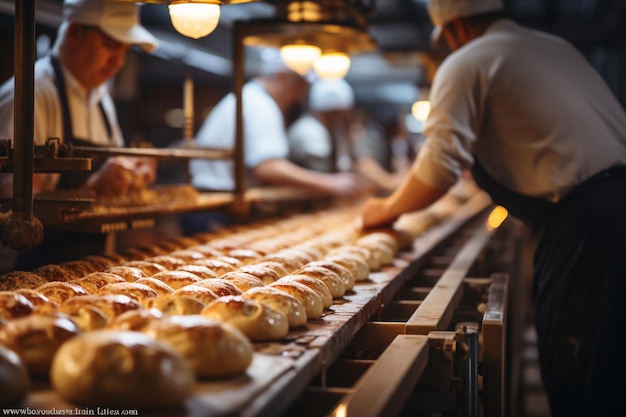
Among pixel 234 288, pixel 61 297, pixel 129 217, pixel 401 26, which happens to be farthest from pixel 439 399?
pixel 401 26

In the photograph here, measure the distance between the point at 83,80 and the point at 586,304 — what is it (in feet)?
9.57

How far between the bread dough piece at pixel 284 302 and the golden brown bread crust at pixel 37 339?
60 centimetres

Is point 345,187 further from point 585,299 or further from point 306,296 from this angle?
point 306,296

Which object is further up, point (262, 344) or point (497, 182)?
point (497, 182)

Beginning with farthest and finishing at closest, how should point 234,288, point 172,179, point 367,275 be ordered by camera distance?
point 172,179 < point 367,275 < point 234,288

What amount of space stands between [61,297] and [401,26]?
7976mm

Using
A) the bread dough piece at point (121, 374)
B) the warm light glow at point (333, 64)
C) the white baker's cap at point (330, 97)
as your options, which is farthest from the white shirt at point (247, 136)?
the bread dough piece at point (121, 374)

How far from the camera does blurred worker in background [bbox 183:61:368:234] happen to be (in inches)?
242

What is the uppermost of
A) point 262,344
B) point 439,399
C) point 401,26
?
point 401,26

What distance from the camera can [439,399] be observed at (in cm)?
224

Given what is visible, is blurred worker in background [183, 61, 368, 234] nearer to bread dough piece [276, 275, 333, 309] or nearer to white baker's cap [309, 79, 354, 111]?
white baker's cap [309, 79, 354, 111]

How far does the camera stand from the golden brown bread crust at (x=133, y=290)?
6.86 ft

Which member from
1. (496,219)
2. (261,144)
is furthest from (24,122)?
(496,219)

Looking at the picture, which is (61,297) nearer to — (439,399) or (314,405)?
(314,405)
